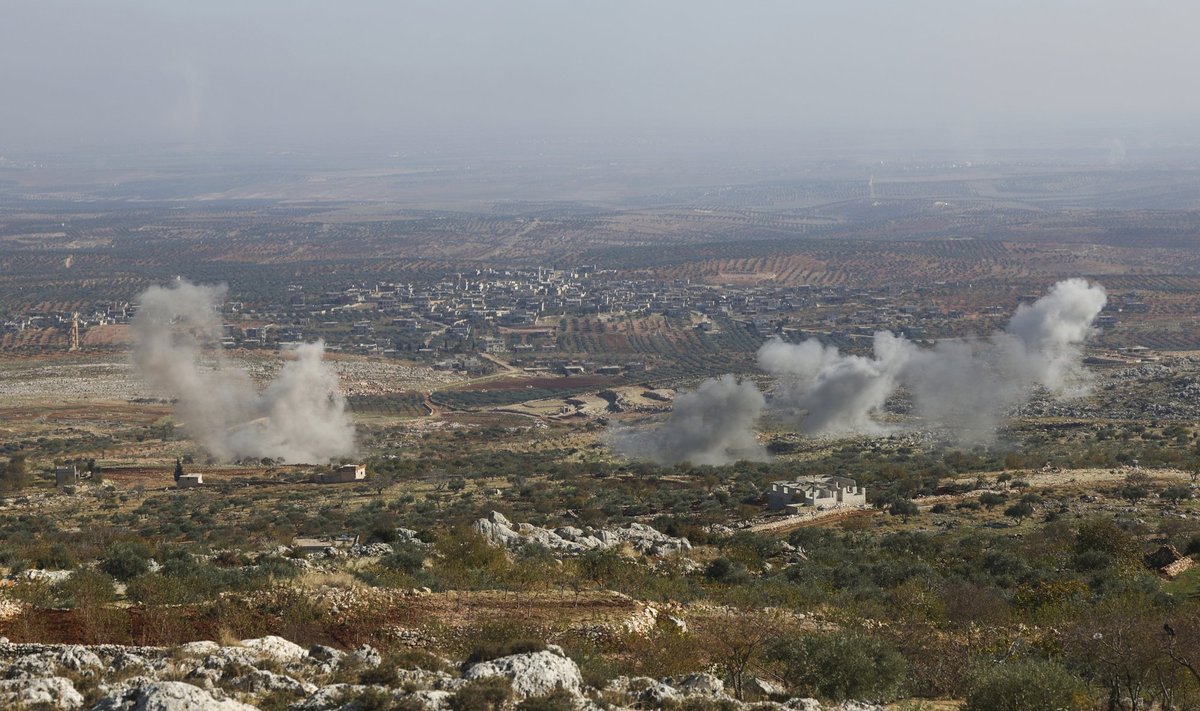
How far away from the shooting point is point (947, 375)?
6494cm

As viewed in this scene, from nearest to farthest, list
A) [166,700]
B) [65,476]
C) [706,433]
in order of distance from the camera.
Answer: [166,700], [65,476], [706,433]

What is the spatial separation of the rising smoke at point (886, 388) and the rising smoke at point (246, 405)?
12897 millimetres

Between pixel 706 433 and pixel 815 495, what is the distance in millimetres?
18938

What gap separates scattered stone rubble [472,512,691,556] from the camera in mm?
24953

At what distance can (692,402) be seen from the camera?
57.7 m

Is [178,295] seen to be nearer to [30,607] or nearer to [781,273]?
[30,607]

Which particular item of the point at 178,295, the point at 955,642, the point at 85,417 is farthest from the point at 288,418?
the point at 955,642

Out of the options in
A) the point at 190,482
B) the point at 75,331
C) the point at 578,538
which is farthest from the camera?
the point at 75,331

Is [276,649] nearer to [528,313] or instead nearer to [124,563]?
[124,563]

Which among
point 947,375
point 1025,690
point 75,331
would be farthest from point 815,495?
point 75,331

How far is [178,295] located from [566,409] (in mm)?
24970

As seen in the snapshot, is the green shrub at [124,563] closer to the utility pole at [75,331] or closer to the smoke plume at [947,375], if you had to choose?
the smoke plume at [947,375]

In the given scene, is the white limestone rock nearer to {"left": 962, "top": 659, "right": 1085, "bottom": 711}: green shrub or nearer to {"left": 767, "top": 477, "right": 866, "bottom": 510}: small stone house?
{"left": 962, "top": 659, "right": 1085, "bottom": 711}: green shrub

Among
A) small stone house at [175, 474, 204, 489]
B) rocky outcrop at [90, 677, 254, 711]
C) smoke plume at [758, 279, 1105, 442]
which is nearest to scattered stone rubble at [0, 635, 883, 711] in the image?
rocky outcrop at [90, 677, 254, 711]
